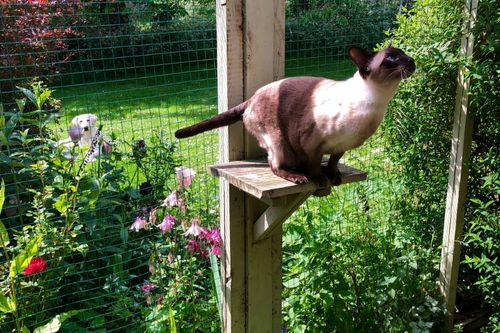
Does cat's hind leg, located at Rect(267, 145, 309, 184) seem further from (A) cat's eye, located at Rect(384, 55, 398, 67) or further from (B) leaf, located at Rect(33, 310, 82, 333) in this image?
(B) leaf, located at Rect(33, 310, 82, 333)

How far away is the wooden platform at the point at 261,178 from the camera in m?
1.81

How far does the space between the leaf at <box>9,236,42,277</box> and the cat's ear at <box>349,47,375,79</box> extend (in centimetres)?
142

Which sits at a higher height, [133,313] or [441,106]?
[441,106]

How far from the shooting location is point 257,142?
2.23 meters

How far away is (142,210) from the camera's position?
2.63 meters

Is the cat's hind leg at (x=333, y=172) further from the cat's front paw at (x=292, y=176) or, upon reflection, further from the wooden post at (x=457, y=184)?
the wooden post at (x=457, y=184)

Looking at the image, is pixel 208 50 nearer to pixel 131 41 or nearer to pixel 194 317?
pixel 131 41

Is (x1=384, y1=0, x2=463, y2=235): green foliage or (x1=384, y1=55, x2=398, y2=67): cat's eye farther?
(x1=384, y1=0, x2=463, y2=235): green foliage

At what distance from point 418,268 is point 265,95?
1692 millimetres

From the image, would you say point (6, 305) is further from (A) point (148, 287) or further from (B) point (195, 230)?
(B) point (195, 230)

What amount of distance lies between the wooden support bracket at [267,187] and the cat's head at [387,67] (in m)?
0.44

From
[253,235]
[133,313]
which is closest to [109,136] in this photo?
[133,313]

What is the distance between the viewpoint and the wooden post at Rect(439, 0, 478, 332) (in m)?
2.70

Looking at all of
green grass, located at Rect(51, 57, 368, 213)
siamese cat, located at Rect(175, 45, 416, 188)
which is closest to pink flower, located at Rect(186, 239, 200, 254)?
green grass, located at Rect(51, 57, 368, 213)
